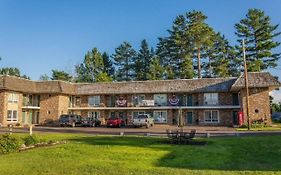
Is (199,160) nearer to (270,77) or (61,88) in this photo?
(270,77)

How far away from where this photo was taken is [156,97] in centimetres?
5322

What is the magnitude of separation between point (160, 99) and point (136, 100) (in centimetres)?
415

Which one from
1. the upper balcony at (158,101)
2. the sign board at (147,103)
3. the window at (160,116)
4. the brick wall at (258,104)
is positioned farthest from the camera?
the sign board at (147,103)

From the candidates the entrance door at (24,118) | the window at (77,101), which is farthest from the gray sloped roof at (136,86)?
the entrance door at (24,118)

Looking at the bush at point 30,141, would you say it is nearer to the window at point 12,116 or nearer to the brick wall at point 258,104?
the window at point 12,116

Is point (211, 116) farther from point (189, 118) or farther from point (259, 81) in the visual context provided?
point (259, 81)

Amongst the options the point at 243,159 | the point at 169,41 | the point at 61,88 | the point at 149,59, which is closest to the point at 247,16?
the point at 169,41

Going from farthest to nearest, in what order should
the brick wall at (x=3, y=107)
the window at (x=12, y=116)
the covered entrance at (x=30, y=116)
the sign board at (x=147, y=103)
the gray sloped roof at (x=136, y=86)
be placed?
1. the covered entrance at (x=30, y=116)
2. the sign board at (x=147, y=103)
3. the window at (x=12, y=116)
4. the gray sloped roof at (x=136, y=86)
5. the brick wall at (x=3, y=107)

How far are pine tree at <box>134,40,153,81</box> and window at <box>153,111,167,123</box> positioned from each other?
2870 cm

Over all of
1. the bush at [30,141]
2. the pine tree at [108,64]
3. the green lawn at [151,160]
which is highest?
the pine tree at [108,64]

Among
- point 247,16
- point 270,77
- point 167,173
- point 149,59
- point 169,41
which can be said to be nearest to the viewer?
point 167,173

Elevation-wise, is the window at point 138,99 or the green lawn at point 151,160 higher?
the window at point 138,99

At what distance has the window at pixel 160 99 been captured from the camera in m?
52.6

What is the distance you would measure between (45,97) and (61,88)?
11.2 feet
